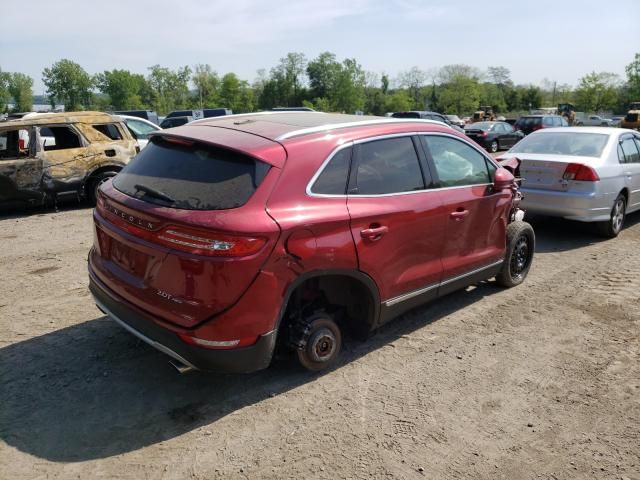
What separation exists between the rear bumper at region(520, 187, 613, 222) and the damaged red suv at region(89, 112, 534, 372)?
328cm

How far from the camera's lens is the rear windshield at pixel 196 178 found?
9.95ft

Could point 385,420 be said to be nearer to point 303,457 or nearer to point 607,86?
point 303,457

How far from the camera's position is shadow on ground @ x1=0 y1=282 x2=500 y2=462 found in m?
2.98

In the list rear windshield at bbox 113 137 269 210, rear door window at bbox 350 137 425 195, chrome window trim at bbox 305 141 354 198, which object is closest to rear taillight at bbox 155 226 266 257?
rear windshield at bbox 113 137 269 210

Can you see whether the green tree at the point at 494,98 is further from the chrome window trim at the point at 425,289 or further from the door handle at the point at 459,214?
the door handle at the point at 459,214

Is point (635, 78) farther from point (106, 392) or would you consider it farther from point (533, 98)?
point (106, 392)

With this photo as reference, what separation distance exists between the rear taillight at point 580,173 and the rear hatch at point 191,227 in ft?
17.5

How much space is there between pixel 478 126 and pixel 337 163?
20724 millimetres

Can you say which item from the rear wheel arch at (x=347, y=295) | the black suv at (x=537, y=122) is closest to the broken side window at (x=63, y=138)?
the rear wheel arch at (x=347, y=295)

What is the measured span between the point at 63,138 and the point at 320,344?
7743mm

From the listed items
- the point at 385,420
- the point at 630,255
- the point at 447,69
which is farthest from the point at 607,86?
the point at 385,420

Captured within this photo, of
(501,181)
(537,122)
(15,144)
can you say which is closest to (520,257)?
(501,181)

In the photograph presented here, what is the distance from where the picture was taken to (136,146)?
32.3 feet

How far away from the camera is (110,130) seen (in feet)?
32.2
